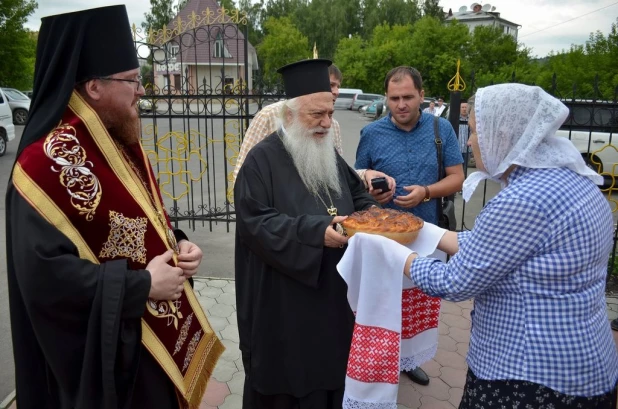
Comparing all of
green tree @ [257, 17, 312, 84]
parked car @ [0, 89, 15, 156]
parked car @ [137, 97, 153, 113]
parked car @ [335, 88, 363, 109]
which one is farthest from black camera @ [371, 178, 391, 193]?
parked car @ [335, 88, 363, 109]

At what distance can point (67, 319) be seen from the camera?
1.68 metres

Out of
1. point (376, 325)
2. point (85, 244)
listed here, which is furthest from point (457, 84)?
point (85, 244)

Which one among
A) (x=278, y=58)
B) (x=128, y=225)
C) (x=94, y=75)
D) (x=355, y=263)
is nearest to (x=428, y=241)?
(x=355, y=263)

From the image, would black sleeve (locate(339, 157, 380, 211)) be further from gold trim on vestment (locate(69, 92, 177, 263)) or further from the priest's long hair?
gold trim on vestment (locate(69, 92, 177, 263))

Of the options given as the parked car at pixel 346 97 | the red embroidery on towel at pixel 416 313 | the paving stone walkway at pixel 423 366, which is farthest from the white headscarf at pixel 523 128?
the parked car at pixel 346 97

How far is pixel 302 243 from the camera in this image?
7.61 feet

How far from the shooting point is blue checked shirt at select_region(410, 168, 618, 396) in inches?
62.2

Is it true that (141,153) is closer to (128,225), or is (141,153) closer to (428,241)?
(128,225)

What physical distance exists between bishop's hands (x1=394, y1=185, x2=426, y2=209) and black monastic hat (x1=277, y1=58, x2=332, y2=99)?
0.98 metres

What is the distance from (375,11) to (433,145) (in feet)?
175

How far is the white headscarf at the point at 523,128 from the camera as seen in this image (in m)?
1.64

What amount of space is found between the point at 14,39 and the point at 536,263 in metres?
25.8

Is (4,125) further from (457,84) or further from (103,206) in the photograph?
(103,206)

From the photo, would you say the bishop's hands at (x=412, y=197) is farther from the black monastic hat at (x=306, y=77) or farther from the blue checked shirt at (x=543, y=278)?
the blue checked shirt at (x=543, y=278)
